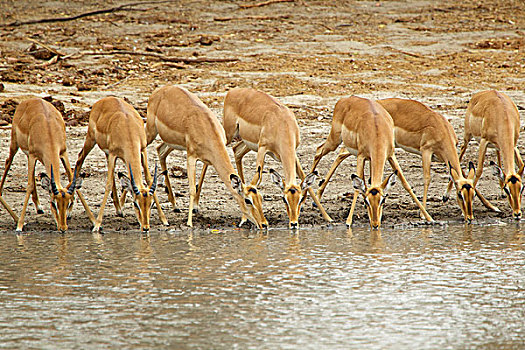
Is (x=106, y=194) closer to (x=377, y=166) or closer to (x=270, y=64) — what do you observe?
(x=377, y=166)

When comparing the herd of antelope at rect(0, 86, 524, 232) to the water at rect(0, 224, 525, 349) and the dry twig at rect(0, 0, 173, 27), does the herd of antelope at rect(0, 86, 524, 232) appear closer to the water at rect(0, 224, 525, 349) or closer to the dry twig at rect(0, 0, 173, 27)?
the water at rect(0, 224, 525, 349)

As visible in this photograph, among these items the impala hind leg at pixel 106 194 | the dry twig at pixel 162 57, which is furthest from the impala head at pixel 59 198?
the dry twig at pixel 162 57

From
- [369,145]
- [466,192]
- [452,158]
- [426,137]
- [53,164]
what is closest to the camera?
[53,164]

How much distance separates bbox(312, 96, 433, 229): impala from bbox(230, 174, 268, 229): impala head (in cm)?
127

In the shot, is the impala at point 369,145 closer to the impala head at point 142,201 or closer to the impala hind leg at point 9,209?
the impala head at point 142,201

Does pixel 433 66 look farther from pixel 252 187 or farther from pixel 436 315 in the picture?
pixel 436 315

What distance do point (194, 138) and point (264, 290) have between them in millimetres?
4084

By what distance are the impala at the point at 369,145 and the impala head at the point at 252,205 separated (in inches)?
50.1

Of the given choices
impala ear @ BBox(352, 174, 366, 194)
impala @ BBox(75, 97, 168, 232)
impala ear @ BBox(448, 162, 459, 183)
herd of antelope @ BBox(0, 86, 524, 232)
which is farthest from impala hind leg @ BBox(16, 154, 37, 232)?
impala ear @ BBox(448, 162, 459, 183)

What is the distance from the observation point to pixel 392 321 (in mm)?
6379

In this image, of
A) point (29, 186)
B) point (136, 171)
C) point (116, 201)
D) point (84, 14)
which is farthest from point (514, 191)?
point (84, 14)

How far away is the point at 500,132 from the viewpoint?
11789 mm

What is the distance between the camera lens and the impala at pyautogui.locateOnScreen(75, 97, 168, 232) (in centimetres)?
1005

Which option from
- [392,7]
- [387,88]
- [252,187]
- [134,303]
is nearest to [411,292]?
[134,303]
